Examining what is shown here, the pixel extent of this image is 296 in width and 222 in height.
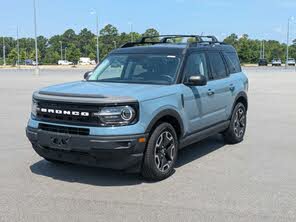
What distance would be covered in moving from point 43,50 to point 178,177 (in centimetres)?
13500

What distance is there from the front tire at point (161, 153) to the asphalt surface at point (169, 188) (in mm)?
133

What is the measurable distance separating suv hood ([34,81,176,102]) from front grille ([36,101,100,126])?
11 cm

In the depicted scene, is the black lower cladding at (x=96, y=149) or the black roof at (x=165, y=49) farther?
the black roof at (x=165, y=49)

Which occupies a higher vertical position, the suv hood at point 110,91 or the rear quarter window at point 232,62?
the rear quarter window at point 232,62

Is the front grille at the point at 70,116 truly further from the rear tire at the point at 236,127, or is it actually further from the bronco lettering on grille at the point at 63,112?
the rear tire at the point at 236,127

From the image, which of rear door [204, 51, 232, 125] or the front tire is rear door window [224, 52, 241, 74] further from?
→ the front tire

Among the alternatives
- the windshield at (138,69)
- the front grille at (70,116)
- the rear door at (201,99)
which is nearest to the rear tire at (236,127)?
the rear door at (201,99)

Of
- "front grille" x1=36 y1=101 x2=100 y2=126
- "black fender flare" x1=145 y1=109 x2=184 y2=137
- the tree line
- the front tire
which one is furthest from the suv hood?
the tree line

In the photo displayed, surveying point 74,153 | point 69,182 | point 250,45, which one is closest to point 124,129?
point 74,153

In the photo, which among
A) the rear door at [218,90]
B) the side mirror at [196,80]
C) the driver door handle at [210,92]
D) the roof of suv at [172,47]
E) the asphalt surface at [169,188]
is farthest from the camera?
the rear door at [218,90]

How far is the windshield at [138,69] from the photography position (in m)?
6.67

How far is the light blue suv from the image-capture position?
551 centimetres

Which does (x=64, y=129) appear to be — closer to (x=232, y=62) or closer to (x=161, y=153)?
(x=161, y=153)

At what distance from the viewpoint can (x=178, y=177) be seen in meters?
6.23
